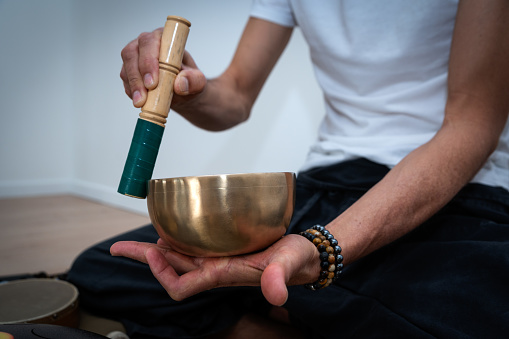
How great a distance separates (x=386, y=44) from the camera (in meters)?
0.93

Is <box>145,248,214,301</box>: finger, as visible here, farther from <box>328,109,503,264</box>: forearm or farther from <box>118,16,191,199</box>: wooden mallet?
<box>328,109,503,264</box>: forearm

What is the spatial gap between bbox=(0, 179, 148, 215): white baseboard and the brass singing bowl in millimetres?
2323

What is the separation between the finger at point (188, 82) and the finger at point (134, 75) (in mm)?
48

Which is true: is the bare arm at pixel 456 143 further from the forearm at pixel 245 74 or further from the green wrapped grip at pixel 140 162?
the forearm at pixel 245 74

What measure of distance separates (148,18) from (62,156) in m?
1.43

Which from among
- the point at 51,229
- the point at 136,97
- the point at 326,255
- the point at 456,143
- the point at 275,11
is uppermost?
the point at 275,11

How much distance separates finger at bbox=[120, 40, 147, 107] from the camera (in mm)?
611

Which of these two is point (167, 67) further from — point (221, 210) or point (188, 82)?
point (221, 210)

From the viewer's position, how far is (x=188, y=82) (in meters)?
0.67

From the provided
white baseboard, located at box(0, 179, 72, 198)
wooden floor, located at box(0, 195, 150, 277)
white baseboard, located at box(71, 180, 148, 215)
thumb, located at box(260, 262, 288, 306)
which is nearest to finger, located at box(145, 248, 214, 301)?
thumb, located at box(260, 262, 288, 306)

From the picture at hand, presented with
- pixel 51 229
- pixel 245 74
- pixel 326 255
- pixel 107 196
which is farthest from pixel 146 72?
pixel 107 196

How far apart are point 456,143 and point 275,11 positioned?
0.64m

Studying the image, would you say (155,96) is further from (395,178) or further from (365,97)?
(365,97)

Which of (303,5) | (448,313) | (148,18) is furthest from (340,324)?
(148,18)
